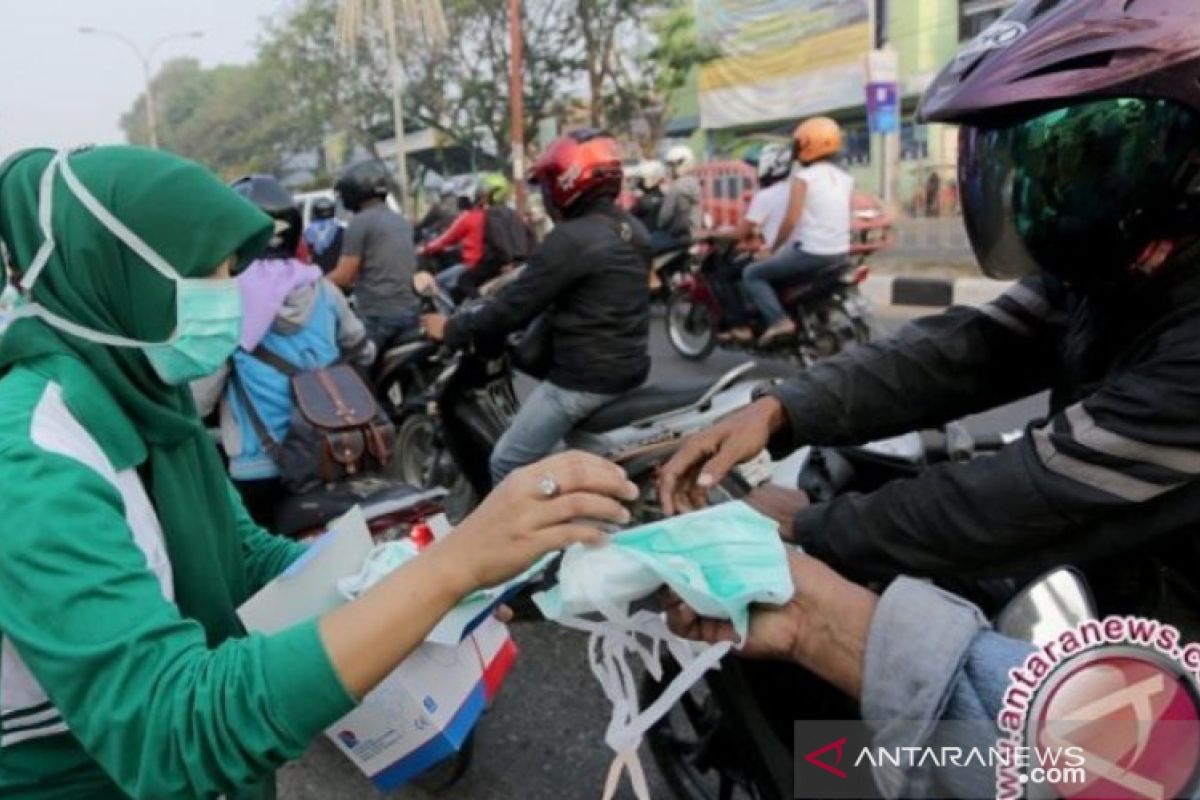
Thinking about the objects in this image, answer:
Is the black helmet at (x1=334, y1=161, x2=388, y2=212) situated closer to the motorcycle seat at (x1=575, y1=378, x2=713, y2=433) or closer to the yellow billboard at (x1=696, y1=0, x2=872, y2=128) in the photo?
the motorcycle seat at (x1=575, y1=378, x2=713, y2=433)

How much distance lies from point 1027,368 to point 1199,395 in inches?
23.0

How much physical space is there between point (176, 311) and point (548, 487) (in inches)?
26.0

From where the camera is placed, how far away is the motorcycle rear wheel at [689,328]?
25.6 feet

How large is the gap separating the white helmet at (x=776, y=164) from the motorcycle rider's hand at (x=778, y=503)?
596 cm

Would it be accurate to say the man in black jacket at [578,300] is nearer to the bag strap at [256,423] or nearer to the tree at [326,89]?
the bag strap at [256,423]

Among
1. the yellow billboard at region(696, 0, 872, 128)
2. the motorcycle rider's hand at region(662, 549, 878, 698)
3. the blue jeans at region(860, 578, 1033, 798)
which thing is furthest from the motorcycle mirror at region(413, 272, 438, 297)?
the yellow billboard at region(696, 0, 872, 128)

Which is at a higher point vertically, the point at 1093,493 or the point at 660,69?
the point at 660,69

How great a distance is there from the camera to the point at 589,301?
11.8 feet

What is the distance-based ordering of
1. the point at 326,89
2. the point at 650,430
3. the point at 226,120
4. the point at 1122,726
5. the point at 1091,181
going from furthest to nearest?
the point at 226,120 → the point at 326,89 → the point at 650,430 → the point at 1091,181 → the point at 1122,726

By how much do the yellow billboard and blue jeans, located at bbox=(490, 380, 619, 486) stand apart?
20.0 metres

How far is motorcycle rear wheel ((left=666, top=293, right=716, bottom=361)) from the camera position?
7.80 metres

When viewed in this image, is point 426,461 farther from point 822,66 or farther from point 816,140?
point 822,66

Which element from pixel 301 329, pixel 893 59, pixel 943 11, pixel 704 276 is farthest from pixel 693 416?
pixel 943 11

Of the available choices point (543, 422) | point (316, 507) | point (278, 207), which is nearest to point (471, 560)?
point (316, 507)
